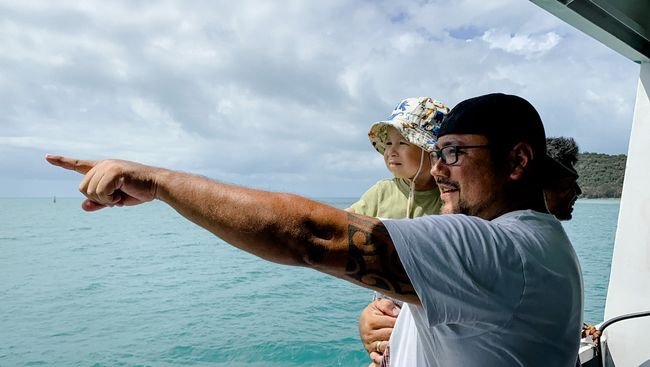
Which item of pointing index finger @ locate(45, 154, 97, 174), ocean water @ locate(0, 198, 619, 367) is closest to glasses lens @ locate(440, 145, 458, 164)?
pointing index finger @ locate(45, 154, 97, 174)

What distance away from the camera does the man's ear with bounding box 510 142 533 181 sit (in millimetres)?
991

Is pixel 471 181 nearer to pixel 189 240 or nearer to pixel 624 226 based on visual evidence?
pixel 624 226

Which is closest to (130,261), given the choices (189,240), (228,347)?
(189,240)

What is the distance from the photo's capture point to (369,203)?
1924 millimetres

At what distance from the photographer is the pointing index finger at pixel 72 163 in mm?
978

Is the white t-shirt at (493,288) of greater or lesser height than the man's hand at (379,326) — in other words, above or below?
above

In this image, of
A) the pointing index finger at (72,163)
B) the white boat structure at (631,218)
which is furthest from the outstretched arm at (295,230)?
the white boat structure at (631,218)

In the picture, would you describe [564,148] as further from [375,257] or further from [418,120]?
[375,257]

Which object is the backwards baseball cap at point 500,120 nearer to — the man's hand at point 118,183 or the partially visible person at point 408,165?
the man's hand at point 118,183

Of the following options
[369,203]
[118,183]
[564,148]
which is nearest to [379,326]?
[369,203]

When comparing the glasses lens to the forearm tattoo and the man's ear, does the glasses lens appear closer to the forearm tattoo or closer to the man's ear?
the man's ear

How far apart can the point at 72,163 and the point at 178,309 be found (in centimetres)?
1816

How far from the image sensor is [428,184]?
6.22 ft

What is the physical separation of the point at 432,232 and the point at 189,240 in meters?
38.8
